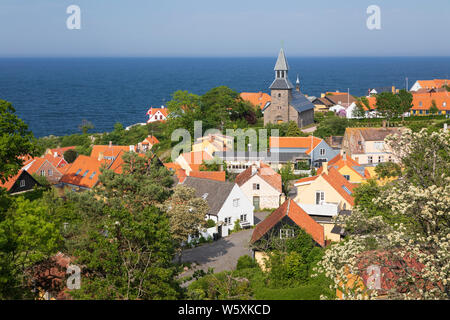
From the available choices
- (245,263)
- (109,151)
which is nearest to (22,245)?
(245,263)

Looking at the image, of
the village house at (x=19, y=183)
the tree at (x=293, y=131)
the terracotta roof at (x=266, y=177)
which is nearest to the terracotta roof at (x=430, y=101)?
the tree at (x=293, y=131)

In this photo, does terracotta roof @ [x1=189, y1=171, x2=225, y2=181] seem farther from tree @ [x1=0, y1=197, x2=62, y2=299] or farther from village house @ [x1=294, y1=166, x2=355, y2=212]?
tree @ [x1=0, y1=197, x2=62, y2=299]

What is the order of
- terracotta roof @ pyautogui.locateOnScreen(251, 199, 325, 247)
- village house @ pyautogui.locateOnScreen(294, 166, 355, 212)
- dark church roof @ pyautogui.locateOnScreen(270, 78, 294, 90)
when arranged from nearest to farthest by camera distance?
1. terracotta roof @ pyautogui.locateOnScreen(251, 199, 325, 247)
2. village house @ pyautogui.locateOnScreen(294, 166, 355, 212)
3. dark church roof @ pyautogui.locateOnScreen(270, 78, 294, 90)

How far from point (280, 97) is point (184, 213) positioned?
51.2 metres

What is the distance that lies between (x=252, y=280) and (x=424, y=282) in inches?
500

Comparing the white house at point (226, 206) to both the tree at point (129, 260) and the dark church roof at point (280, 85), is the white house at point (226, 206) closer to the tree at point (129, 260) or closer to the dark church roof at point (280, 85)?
the tree at point (129, 260)

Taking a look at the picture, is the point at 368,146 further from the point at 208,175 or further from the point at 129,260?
the point at 129,260

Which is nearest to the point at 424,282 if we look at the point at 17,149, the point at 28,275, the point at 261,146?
the point at 28,275

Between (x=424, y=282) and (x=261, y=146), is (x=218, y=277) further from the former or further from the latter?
(x=261, y=146)

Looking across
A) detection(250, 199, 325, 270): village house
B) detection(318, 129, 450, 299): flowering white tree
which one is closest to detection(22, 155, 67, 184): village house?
detection(250, 199, 325, 270): village house

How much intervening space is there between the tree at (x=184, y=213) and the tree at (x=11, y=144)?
30.2 ft

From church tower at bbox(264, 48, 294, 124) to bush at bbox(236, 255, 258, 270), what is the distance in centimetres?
5130

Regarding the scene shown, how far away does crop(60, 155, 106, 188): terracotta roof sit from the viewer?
1890 inches

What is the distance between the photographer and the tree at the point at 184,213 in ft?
100
